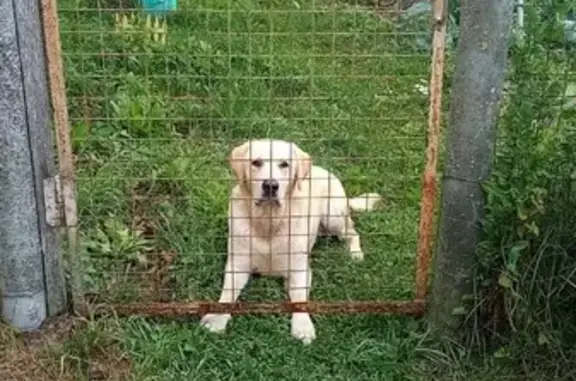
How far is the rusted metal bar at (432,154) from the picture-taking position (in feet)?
10.4

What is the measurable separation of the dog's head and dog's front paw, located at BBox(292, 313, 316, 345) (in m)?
0.49

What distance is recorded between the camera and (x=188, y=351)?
338cm

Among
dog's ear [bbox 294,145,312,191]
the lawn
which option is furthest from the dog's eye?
the lawn

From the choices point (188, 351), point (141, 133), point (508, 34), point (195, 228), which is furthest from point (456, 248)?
point (141, 133)

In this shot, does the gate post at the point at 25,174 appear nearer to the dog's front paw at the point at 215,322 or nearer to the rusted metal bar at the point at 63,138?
the rusted metal bar at the point at 63,138

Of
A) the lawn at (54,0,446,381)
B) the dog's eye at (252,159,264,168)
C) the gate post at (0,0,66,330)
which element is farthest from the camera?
the dog's eye at (252,159,264,168)

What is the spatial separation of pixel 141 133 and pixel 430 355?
2.05m

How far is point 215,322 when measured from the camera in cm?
353

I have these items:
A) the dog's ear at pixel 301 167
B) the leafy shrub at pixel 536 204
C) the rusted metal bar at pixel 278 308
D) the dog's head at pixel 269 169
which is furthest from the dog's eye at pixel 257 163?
the leafy shrub at pixel 536 204

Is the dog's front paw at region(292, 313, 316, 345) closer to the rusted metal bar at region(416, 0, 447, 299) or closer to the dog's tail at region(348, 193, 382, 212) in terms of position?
the rusted metal bar at region(416, 0, 447, 299)

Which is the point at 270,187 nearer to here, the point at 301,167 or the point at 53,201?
the point at 301,167

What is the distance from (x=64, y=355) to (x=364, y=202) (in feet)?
5.27

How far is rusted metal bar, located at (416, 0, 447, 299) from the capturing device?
3160mm

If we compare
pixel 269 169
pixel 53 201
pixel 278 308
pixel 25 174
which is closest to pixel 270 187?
pixel 269 169
